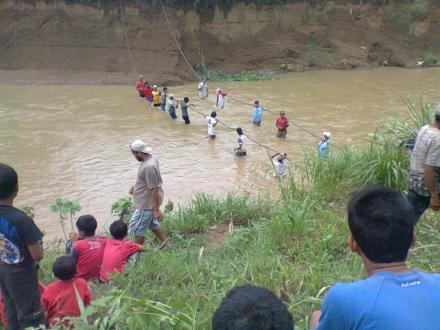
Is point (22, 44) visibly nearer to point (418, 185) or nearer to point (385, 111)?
point (385, 111)

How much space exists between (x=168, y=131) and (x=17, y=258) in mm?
11764

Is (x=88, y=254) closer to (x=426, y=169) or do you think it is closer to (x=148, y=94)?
(x=426, y=169)

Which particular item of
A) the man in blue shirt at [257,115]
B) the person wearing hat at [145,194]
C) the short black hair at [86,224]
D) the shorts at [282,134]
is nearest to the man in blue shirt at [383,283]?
the short black hair at [86,224]

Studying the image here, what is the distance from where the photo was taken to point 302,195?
6555 millimetres

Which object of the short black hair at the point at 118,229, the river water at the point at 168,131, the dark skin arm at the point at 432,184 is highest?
the dark skin arm at the point at 432,184

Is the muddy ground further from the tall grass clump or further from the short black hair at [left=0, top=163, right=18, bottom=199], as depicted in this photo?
the short black hair at [left=0, top=163, right=18, bottom=199]

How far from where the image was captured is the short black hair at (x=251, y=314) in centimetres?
184

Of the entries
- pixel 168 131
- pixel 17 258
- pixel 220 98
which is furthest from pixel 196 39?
pixel 17 258

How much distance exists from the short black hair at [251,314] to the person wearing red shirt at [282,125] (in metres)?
12.0

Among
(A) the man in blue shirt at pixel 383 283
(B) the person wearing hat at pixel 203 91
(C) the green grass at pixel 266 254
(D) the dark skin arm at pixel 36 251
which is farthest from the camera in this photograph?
(B) the person wearing hat at pixel 203 91

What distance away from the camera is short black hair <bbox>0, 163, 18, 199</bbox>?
3287 millimetres

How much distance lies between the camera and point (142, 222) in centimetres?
598

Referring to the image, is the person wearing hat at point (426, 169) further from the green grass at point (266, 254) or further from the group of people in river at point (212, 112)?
the group of people in river at point (212, 112)

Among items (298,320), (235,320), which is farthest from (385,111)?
(235,320)
